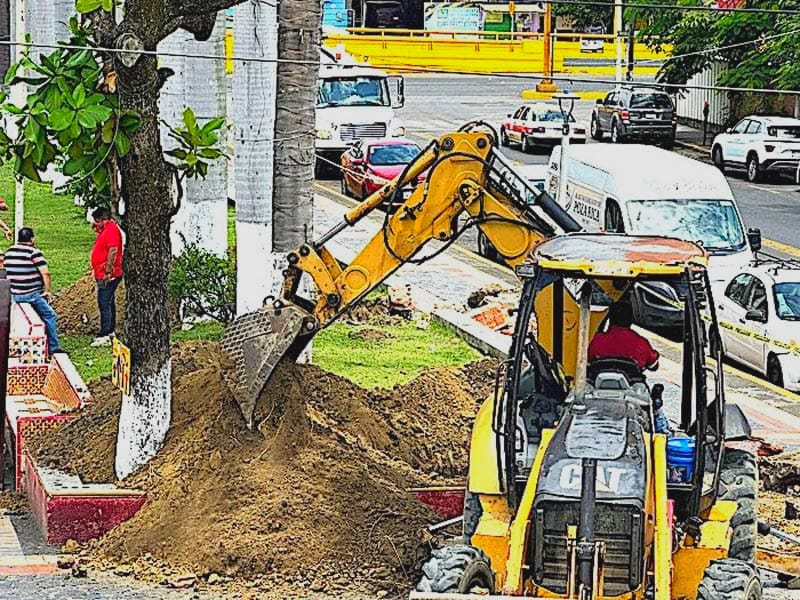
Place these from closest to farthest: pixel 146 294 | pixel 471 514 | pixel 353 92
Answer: pixel 471 514 < pixel 146 294 < pixel 353 92

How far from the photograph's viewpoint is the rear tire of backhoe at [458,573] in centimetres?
895

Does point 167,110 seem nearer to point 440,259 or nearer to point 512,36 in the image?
point 440,259

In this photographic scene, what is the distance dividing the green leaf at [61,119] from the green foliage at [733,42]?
28.8 meters

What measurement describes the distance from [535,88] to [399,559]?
169ft

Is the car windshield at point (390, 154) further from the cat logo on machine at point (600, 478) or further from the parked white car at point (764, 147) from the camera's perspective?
the cat logo on machine at point (600, 478)

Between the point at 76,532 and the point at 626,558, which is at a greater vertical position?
the point at 626,558

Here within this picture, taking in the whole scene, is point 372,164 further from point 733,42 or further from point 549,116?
point 733,42

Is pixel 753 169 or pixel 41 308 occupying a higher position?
pixel 41 308

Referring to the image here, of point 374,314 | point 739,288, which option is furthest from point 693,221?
point 374,314

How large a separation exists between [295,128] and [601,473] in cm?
749

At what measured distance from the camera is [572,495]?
901 cm

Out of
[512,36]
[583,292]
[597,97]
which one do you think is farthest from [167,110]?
[512,36]

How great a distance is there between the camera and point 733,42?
44.7 metres

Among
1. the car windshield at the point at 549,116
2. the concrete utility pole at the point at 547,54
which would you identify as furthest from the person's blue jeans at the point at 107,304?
the concrete utility pole at the point at 547,54
